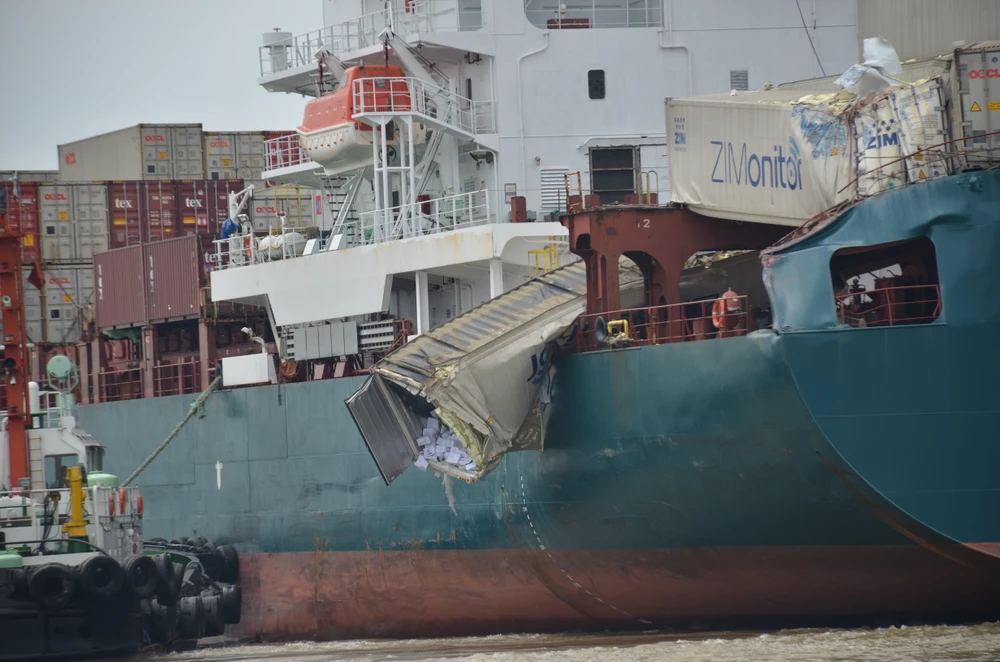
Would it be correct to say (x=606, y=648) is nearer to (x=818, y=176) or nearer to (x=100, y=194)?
(x=818, y=176)

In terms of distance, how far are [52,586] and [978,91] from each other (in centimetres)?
1330

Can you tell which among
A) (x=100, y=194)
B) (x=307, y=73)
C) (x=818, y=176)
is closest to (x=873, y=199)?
(x=818, y=176)

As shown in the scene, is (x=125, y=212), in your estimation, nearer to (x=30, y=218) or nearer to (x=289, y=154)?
(x=30, y=218)

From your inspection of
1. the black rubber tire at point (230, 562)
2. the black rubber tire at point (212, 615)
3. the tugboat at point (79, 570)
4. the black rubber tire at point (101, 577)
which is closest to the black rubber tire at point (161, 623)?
the tugboat at point (79, 570)

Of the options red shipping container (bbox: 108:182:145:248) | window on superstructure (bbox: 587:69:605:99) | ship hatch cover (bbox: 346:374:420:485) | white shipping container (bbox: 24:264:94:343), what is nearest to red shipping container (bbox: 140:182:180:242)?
red shipping container (bbox: 108:182:145:248)

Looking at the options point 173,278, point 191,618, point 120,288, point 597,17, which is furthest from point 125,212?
point 191,618

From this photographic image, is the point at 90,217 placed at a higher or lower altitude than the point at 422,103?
lower

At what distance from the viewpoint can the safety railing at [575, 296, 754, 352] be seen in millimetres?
19656

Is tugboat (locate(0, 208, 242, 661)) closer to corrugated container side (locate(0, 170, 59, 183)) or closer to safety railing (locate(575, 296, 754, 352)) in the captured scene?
safety railing (locate(575, 296, 754, 352))

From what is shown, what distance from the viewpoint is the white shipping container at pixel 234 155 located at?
132ft

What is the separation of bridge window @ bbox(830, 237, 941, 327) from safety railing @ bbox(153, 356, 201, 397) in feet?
47.5

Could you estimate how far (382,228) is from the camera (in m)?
27.1

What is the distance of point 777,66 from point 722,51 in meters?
1.00

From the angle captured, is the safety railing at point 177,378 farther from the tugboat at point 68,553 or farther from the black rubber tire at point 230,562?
the tugboat at point 68,553
